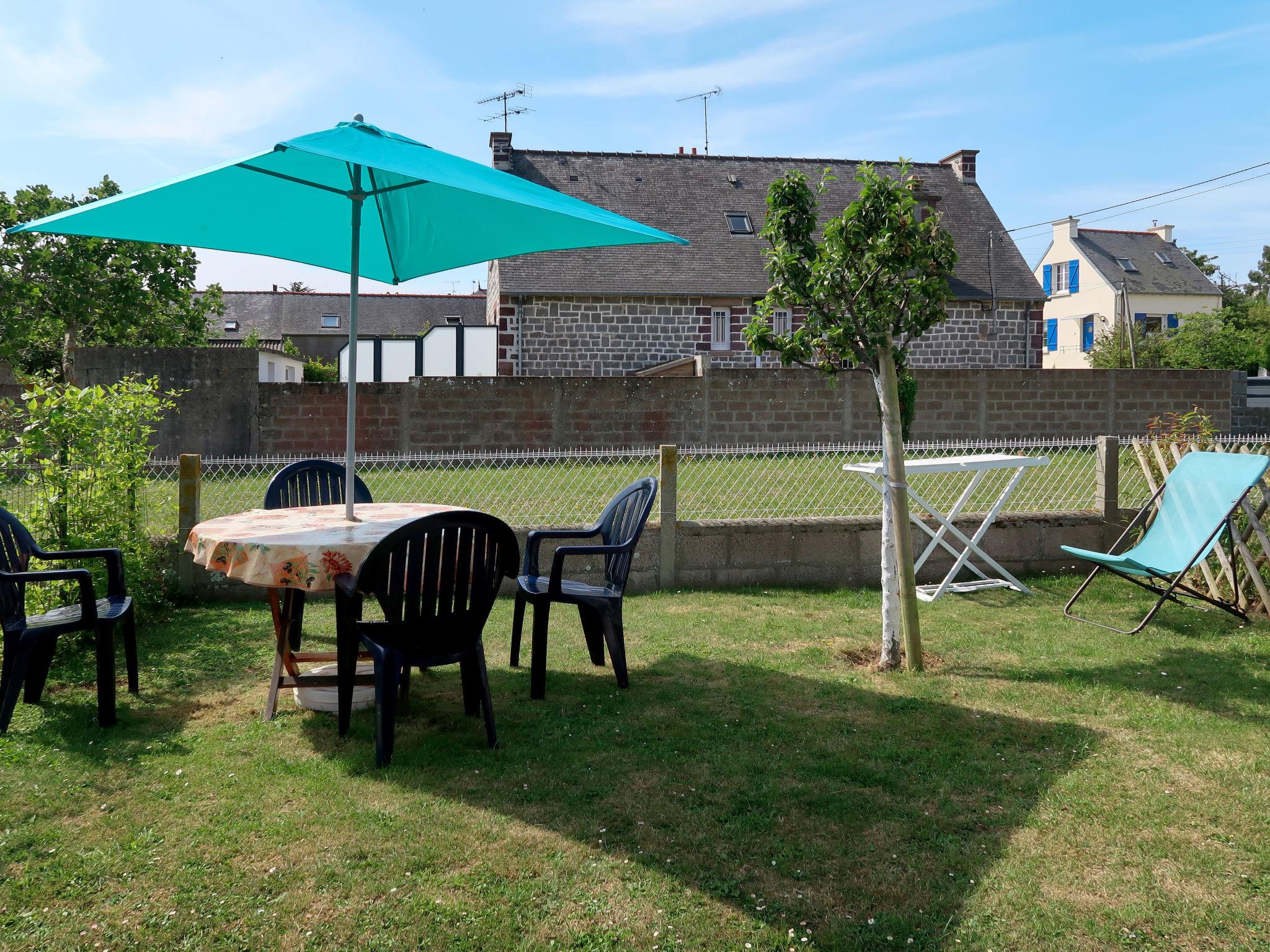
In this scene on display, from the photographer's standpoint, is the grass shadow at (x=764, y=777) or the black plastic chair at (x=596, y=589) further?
the black plastic chair at (x=596, y=589)

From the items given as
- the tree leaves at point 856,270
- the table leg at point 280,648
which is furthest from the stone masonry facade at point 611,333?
the table leg at point 280,648

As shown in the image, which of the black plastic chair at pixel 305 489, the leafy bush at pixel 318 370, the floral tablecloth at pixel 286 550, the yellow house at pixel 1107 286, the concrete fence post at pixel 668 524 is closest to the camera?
the floral tablecloth at pixel 286 550

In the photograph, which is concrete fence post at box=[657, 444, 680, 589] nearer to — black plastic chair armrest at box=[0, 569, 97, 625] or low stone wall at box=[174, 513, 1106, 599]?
low stone wall at box=[174, 513, 1106, 599]

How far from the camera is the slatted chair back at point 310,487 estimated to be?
17.9ft

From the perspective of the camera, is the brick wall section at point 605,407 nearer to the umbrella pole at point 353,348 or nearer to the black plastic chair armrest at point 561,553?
the umbrella pole at point 353,348

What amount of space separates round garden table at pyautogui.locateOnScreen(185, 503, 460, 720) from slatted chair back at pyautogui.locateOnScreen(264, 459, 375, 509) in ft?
1.42

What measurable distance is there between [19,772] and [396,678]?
137cm

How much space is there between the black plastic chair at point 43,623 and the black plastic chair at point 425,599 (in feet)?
3.42

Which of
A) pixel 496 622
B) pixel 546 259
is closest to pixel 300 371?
pixel 546 259

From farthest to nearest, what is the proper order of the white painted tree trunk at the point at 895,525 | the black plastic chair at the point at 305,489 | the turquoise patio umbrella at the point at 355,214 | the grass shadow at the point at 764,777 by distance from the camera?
the black plastic chair at the point at 305,489
the white painted tree trunk at the point at 895,525
the turquoise patio umbrella at the point at 355,214
the grass shadow at the point at 764,777

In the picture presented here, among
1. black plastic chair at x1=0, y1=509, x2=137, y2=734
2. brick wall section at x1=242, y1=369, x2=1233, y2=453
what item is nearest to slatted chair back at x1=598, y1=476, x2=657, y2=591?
black plastic chair at x1=0, y1=509, x2=137, y2=734

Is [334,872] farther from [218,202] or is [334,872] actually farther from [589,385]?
[589,385]

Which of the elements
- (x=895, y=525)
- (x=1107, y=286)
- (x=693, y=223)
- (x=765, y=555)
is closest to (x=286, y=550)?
(x=895, y=525)

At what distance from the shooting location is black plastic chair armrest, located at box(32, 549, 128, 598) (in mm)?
4531
